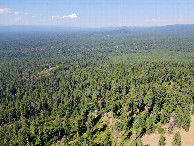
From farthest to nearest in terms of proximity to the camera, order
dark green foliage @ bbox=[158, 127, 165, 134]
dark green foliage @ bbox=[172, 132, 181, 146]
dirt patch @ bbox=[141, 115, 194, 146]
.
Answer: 1. dark green foliage @ bbox=[158, 127, 165, 134]
2. dirt patch @ bbox=[141, 115, 194, 146]
3. dark green foliage @ bbox=[172, 132, 181, 146]

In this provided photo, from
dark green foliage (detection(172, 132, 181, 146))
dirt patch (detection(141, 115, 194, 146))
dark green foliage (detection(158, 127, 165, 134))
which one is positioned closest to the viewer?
dark green foliage (detection(172, 132, 181, 146))

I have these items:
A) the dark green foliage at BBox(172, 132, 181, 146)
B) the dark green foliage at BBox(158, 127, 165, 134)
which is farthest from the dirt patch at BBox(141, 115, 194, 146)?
the dark green foliage at BBox(172, 132, 181, 146)

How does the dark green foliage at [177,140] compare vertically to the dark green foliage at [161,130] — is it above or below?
above

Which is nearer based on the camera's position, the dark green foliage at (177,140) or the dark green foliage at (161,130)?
the dark green foliage at (177,140)

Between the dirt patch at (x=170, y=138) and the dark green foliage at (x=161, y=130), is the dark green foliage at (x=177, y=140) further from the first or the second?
the dark green foliage at (x=161, y=130)

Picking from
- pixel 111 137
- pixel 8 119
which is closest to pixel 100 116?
pixel 111 137

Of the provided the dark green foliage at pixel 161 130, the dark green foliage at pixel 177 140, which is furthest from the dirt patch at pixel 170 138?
the dark green foliage at pixel 177 140

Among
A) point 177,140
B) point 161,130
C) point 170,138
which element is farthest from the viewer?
point 161,130

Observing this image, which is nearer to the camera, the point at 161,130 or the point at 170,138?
the point at 170,138

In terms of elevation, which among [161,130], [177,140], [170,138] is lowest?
[170,138]

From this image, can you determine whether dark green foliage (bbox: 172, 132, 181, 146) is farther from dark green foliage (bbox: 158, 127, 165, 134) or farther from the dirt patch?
dark green foliage (bbox: 158, 127, 165, 134)

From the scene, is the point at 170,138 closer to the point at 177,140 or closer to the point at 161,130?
the point at 161,130

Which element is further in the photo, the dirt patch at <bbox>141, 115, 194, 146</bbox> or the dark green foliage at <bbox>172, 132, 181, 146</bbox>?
the dirt patch at <bbox>141, 115, 194, 146</bbox>

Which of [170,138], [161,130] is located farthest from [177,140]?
[161,130]
